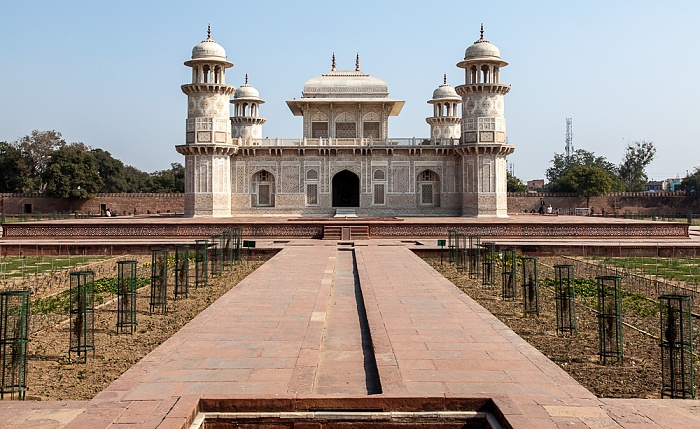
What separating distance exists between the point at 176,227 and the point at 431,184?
13580mm

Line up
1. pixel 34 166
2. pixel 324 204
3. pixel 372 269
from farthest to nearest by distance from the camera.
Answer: pixel 34 166
pixel 324 204
pixel 372 269

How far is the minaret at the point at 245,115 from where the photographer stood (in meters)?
35.0

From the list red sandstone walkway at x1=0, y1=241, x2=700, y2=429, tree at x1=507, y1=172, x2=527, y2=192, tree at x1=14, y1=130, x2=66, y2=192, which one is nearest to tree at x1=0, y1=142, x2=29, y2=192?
tree at x1=14, y1=130, x2=66, y2=192

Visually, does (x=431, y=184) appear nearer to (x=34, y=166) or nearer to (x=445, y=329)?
(x=445, y=329)

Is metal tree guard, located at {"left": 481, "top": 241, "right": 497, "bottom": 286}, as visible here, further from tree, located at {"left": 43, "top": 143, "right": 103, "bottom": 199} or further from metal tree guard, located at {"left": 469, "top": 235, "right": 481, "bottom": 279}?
tree, located at {"left": 43, "top": 143, "right": 103, "bottom": 199}

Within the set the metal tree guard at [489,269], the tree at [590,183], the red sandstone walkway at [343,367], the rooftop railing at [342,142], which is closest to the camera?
the red sandstone walkway at [343,367]

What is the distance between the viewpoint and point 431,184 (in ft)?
94.7

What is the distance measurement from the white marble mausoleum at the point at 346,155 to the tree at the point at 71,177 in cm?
1532

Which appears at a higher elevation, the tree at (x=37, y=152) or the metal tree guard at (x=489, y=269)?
the tree at (x=37, y=152)

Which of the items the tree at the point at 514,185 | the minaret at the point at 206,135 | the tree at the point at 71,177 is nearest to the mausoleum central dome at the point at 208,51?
the minaret at the point at 206,135

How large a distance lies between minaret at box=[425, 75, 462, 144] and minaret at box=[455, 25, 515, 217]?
22.8 ft

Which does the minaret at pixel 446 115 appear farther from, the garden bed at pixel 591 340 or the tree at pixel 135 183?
the tree at pixel 135 183

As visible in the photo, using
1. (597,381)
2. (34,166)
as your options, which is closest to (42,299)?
(597,381)

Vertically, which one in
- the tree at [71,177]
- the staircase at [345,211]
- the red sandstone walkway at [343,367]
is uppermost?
the tree at [71,177]
